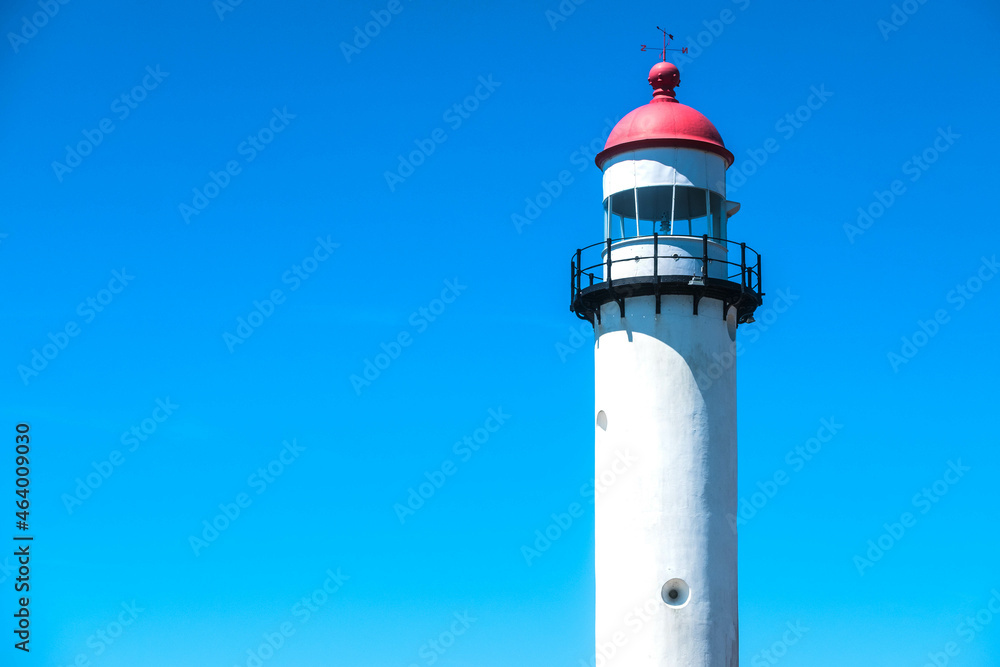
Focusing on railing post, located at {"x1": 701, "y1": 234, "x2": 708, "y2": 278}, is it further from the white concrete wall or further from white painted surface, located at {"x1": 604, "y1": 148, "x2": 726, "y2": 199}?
white painted surface, located at {"x1": 604, "y1": 148, "x2": 726, "y2": 199}

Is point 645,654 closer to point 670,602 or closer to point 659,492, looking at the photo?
point 670,602

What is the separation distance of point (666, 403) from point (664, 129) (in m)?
6.82

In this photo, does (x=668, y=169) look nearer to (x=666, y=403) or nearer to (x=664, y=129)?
(x=664, y=129)

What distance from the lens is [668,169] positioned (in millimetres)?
30484

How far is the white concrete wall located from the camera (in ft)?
93.5

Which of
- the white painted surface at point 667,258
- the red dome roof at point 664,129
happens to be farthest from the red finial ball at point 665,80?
the white painted surface at point 667,258

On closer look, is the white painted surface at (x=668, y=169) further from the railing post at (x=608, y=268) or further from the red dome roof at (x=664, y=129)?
the railing post at (x=608, y=268)

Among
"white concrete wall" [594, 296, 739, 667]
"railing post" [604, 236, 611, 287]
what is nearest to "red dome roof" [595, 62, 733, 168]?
"railing post" [604, 236, 611, 287]

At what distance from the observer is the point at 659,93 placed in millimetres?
31828

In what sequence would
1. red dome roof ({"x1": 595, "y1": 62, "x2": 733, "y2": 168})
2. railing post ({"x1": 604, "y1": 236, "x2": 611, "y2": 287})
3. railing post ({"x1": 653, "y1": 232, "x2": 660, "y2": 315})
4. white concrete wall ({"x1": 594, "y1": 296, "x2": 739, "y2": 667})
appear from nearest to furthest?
white concrete wall ({"x1": 594, "y1": 296, "x2": 739, "y2": 667}) < railing post ({"x1": 653, "y1": 232, "x2": 660, "y2": 315}) < railing post ({"x1": 604, "y1": 236, "x2": 611, "y2": 287}) < red dome roof ({"x1": 595, "y1": 62, "x2": 733, "y2": 168})

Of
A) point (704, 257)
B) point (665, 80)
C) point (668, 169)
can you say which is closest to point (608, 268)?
point (704, 257)

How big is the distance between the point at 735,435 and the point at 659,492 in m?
2.61

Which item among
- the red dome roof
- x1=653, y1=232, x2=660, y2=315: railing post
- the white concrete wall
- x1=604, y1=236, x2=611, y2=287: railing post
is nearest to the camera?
the white concrete wall

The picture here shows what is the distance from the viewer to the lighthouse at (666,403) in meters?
28.6
